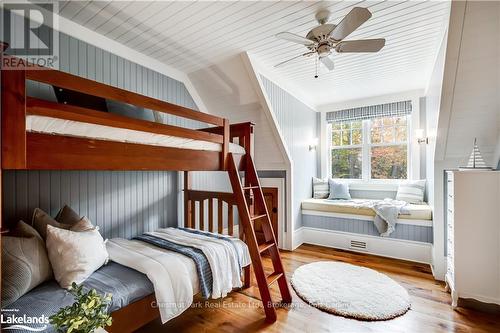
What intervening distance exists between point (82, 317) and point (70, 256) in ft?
2.21

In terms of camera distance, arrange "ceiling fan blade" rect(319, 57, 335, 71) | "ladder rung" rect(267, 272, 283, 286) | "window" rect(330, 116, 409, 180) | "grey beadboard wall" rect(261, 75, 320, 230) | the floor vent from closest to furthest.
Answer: "ladder rung" rect(267, 272, 283, 286), "ceiling fan blade" rect(319, 57, 335, 71), "grey beadboard wall" rect(261, 75, 320, 230), the floor vent, "window" rect(330, 116, 409, 180)

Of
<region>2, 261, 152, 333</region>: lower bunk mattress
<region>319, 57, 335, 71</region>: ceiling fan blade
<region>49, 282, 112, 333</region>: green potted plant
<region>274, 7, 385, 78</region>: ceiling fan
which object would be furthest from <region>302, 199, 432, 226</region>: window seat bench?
<region>49, 282, 112, 333</region>: green potted plant

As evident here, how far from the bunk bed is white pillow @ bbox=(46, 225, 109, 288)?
0.37 meters

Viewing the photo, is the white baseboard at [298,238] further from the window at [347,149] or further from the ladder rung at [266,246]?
the ladder rung at [266,246]

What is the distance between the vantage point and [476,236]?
6.90 feet

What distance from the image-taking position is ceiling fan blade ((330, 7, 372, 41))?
154 cm

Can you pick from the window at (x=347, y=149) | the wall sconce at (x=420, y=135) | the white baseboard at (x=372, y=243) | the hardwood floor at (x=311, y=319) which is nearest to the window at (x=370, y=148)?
the window at (x=347, y=149)

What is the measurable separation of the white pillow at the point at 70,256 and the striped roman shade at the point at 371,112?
4.20m

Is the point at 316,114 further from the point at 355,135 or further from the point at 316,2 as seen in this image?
the point at 316,2

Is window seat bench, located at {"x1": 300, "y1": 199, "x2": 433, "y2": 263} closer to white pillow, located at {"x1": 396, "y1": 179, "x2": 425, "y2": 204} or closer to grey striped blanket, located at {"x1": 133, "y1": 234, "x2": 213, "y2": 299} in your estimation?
white pillow, located at {"x1": 396, "y1": 179, "x2": 425, "y2": 204}

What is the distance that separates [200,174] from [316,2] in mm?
2432

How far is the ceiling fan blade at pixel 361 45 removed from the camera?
6.21ft

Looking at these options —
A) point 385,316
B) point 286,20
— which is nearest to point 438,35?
point 286,20

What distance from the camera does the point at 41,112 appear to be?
112 centimetres
